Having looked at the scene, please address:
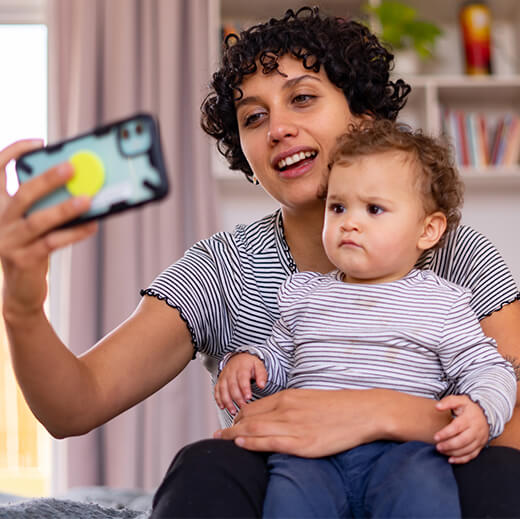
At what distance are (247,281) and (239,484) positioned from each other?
51 centimetres

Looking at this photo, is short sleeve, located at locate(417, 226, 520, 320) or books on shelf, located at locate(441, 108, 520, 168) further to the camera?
books on shelf, located at locate(441, 108, 520, 168)

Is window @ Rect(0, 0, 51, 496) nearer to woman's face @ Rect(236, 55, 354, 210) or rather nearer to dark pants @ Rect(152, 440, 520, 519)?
woman's face @ Rect(236, 55, 354, 210)

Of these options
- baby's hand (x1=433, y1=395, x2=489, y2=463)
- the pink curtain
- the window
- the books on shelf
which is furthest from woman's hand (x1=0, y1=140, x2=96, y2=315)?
the window

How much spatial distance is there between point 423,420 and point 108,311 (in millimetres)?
1985

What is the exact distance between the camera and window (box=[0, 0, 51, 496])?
306 cm

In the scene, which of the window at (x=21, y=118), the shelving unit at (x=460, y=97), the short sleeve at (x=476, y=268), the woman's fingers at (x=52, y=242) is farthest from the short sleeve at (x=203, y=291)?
the window at (x=21, y=118)

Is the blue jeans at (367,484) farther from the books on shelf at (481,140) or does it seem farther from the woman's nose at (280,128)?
the books on shelf at (481,140)

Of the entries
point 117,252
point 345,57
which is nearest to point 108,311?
point 117,252

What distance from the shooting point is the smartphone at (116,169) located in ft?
→ 2.62

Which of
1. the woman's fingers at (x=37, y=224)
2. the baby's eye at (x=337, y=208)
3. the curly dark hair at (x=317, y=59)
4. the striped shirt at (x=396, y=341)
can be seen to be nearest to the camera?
the woman's fingers at (x=37, y=224)

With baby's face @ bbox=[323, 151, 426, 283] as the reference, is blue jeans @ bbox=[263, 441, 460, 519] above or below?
below

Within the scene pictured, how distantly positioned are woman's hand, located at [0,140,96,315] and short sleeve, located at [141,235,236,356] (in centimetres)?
42

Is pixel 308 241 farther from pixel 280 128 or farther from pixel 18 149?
pixel 18 149

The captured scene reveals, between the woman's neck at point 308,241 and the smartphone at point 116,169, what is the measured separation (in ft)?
1.97
